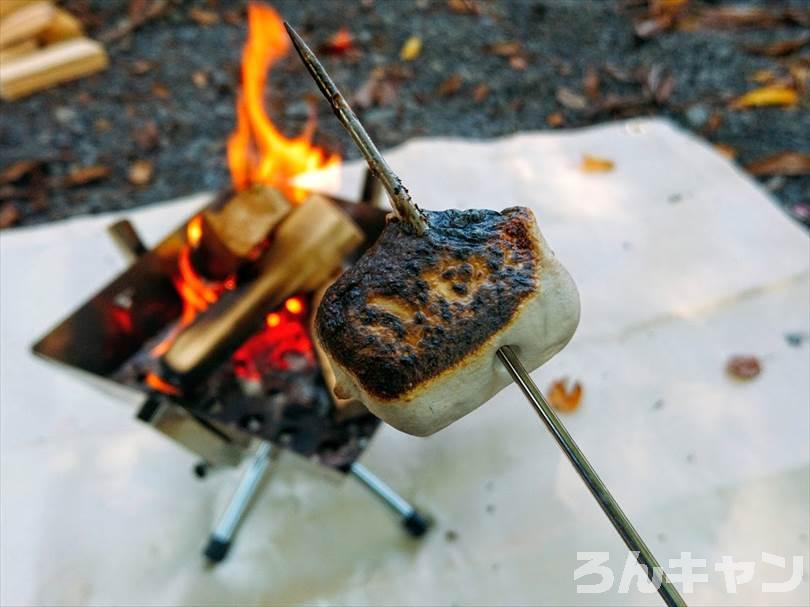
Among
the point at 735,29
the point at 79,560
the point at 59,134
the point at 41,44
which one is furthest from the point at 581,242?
the point at 41,44

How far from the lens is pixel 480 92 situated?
4168mm

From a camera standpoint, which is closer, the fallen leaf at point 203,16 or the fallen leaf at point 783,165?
the fallen leaf at point 783,165

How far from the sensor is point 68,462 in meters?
2.34

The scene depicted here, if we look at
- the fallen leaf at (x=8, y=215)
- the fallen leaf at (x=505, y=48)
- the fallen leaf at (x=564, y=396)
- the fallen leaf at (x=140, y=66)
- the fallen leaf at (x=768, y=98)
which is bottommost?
the fallen leaf at (x=768, y=98)

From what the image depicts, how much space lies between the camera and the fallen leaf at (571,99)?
406 cm

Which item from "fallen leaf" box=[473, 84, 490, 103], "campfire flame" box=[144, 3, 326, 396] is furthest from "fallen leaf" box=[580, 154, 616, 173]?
"campfire flame" box=[144, 3, 326, 396]

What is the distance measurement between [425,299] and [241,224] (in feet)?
3.84

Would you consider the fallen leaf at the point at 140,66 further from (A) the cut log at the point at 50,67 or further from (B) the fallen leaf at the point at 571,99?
(B) the fallen leaf at the point at 571,99

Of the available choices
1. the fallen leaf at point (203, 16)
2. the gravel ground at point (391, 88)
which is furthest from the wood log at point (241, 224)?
the fallen leaf at point (203, 16)

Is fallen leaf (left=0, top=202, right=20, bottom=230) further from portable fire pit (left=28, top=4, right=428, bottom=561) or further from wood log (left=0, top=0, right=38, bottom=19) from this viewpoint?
portable fire pit (left=28, top=4, right=428, bottom=561)

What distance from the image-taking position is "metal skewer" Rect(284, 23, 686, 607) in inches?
37.7

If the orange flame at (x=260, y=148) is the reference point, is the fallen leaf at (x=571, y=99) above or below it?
below

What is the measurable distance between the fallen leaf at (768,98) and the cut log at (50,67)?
370cm

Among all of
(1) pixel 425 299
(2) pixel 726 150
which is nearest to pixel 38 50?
(2) pixel 726 150
